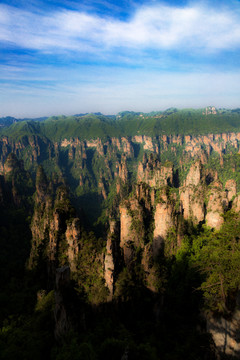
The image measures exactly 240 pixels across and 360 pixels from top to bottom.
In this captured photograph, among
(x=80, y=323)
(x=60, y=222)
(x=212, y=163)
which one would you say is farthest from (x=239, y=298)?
(x=212, y=163)

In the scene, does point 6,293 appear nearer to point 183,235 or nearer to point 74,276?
point 74,276

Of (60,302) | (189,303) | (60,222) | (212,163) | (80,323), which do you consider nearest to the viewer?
(60,302)

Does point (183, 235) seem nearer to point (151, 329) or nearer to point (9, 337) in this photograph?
point (151, 329)

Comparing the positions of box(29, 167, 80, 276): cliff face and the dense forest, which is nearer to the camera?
the dense forest

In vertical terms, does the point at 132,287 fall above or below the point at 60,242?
below

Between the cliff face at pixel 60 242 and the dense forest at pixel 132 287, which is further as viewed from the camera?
the cliff face at pixel 60 242

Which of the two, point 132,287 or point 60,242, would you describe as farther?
point 60,242

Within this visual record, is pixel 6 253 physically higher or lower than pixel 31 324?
lower

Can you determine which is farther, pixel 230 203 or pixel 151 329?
pixel 230 203

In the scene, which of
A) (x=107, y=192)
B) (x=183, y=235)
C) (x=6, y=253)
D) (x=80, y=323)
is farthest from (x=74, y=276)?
(x=107, y=192)

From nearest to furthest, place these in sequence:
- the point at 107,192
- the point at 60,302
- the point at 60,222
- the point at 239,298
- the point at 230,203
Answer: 1. the point at 239,298
2. the point at 60,302
3. the point at 60,222
4. the point at 230,203
5. the point at 107,192

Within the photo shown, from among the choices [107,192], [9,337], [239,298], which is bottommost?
[107,192]
